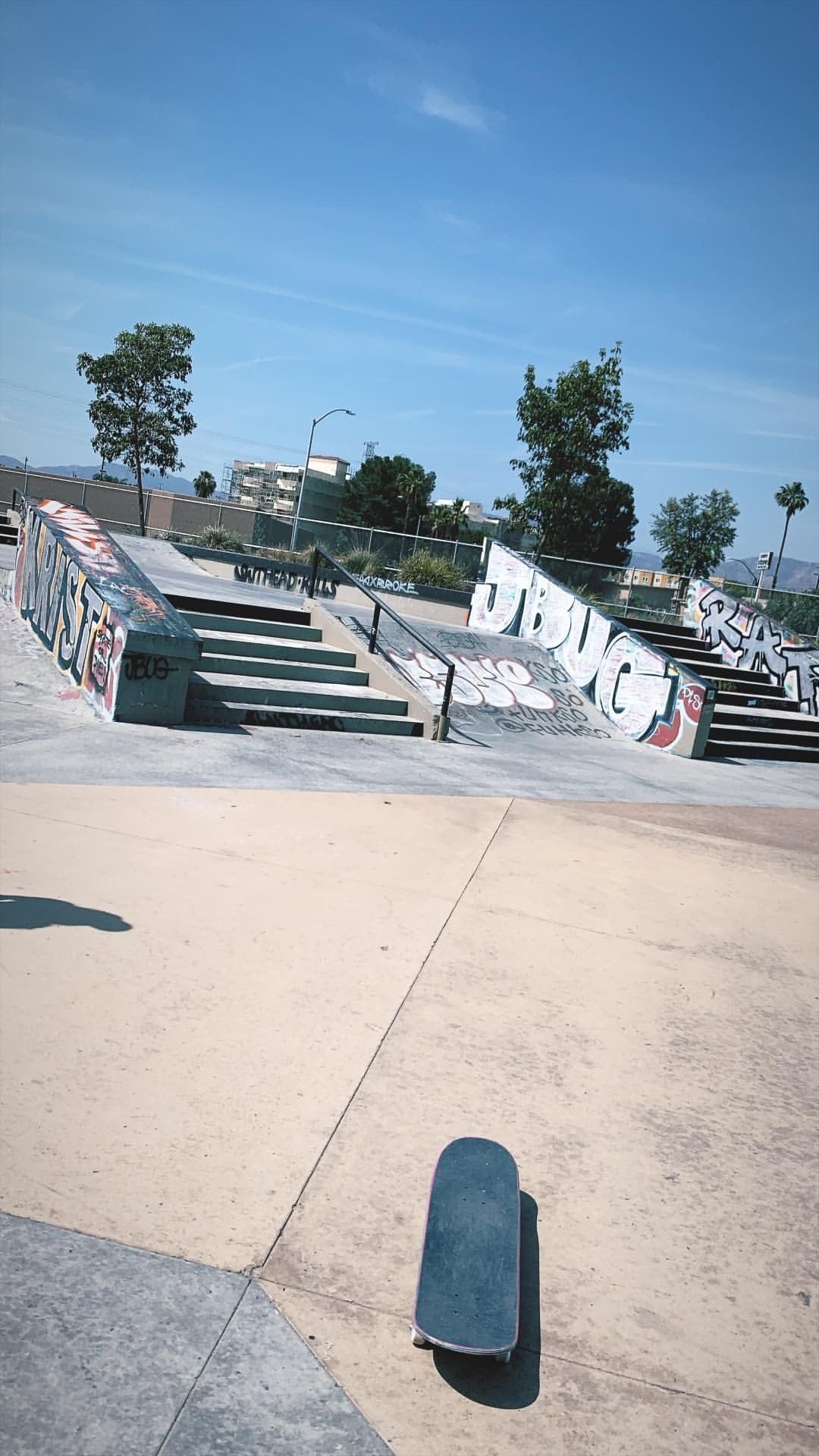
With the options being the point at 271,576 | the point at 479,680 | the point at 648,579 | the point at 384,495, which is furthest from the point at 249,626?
the point at 384,495

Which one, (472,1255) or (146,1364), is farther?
(472,1255)

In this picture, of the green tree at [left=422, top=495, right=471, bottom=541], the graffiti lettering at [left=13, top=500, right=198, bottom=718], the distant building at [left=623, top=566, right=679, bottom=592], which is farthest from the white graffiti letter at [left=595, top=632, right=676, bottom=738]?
the green tree at [left=422, top=495, right=471, bottom=541]

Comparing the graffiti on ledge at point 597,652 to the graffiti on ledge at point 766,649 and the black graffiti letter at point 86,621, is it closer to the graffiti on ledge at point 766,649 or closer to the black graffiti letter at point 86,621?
the graffiti on ledge at point 766,649

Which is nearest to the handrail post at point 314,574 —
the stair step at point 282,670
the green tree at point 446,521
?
the stair step at point 282,670

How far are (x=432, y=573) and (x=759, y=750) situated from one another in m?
8.95

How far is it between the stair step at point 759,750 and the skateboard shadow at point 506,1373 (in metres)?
12.8

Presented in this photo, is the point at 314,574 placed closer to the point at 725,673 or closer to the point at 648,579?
the point at 725,673

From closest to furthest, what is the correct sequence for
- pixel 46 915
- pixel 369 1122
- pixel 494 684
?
1. pixel 369 1122
2. pixel 46 915
3. pixel 494 684

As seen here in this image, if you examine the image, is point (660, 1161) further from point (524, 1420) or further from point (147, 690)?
point (147, 690)

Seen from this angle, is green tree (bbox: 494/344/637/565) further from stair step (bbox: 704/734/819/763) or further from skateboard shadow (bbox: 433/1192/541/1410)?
skateboard shadow (bbox: 433/1192/541/1410)

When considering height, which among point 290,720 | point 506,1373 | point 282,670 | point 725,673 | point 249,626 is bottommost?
point 506,1373

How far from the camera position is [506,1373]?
7.84 ft

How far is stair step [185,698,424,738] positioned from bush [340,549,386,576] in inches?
444

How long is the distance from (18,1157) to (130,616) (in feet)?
22.7
